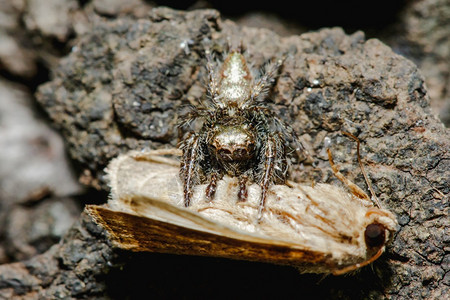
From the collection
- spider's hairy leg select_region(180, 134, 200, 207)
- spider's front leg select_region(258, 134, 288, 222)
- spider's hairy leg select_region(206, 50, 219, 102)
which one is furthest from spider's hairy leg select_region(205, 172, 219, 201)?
spider's hairy leg select_region(206, 50, 219, 102)

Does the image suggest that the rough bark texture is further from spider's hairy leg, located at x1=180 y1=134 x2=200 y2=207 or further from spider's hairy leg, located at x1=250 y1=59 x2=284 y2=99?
spider's hairy leg, located at x1=180 y1=134 x2=200 y2=207

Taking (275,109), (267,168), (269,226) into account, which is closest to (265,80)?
(275,109)

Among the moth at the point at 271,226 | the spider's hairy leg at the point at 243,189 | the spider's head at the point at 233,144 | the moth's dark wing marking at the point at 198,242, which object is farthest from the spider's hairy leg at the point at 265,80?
the moth's dark wing marking at the point at 198,242

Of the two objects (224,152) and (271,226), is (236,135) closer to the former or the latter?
(224,152)

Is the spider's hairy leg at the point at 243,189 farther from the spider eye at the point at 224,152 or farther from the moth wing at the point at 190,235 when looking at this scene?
the moth wing at the point at 190,235

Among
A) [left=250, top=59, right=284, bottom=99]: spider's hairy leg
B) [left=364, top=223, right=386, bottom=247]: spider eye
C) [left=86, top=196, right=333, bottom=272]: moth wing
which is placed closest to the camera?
[left=86, top=196, right=333, bottom=272]: moth wing

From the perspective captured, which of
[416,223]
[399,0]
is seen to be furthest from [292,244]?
[399,0]
